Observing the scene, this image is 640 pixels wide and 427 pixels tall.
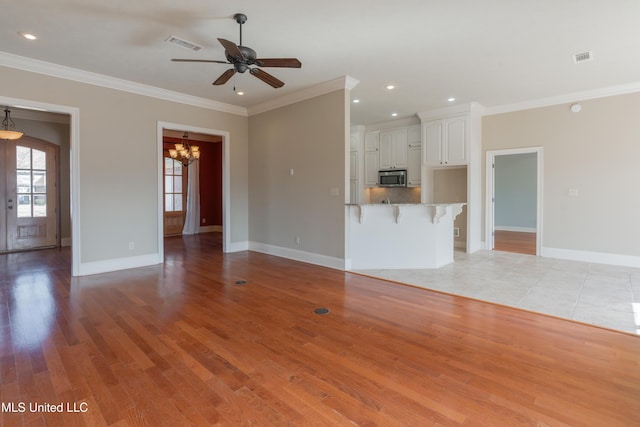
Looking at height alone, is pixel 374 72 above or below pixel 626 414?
above

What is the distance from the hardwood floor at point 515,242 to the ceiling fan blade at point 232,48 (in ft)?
20.9

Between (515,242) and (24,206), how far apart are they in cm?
1110

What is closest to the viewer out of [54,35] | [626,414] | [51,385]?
[626,414]

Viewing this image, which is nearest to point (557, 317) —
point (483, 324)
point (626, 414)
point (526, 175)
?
point (483, 324)

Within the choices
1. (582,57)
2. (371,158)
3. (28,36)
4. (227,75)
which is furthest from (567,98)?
(28,36)

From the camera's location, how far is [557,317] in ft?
10.1

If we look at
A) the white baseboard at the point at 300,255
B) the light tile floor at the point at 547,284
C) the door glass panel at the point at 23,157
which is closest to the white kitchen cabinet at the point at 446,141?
the light tile floor at the point at 547,284

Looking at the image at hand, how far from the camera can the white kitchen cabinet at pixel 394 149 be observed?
740 cm

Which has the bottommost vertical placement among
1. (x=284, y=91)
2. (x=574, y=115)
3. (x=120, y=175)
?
(x=120, y=175)

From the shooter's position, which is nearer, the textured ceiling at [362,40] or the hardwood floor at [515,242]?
the textured ceiling at [362,40]

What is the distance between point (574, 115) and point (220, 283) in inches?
260

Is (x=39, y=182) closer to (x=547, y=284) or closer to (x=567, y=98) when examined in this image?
(x=547, y=284)

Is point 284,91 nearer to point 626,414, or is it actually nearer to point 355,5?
point 355,5

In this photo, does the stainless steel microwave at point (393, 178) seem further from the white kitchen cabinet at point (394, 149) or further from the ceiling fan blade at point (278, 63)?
the ceiling fan blade at point (278, 63)
